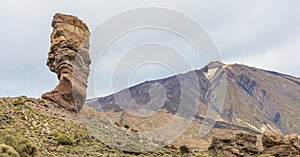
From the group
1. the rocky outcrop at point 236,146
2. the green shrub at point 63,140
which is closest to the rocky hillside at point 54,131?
the green shrub at point 63,140

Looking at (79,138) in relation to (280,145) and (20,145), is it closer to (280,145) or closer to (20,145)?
(20,145)

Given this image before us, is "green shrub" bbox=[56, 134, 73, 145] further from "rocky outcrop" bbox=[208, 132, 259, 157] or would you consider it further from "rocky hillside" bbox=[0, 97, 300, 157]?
"rocky outcrop" bbox=[208, 132, 259, 157]

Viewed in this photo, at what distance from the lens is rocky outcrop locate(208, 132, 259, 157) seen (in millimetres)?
54497

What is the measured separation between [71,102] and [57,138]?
1101cm

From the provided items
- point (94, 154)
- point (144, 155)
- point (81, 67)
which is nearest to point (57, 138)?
point (94, 154)

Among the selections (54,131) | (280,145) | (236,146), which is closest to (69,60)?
(54,131)

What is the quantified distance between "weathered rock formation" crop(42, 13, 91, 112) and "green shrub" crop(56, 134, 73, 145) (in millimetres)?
9741

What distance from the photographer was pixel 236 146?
183ft

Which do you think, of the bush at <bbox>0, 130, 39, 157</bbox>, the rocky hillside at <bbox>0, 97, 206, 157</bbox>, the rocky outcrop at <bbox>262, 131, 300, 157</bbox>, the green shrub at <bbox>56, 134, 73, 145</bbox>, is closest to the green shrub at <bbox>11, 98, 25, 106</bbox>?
the rocky hillside at <bbox>0, 97, 206, 157</bbox>

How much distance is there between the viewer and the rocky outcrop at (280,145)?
53375mm

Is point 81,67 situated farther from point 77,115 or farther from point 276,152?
point 276,152

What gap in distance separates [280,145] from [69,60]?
2976cm

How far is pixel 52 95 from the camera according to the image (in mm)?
50500

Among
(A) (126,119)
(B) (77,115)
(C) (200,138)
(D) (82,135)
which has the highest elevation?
(A) (126,119)
